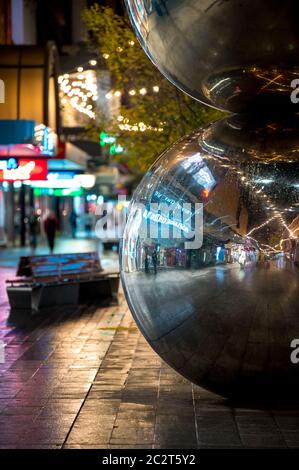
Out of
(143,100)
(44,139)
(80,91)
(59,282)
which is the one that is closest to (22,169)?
(44,139)

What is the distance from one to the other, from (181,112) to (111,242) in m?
17.9

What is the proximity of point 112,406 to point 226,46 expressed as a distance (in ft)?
10.6

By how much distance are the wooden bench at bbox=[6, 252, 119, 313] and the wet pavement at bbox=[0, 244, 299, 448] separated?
Answer: 3.53 m

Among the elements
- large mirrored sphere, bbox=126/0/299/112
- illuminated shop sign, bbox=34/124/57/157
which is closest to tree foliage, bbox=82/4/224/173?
illuminated shop sign, bbox=34/124/57/157

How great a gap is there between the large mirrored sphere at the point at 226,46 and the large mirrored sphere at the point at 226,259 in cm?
28

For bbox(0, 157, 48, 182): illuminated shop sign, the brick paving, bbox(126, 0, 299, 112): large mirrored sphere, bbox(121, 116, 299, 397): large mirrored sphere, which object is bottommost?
the brick paving

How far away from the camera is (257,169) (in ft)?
21.7

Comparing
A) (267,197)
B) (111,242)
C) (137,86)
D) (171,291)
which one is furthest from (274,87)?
(111,242)

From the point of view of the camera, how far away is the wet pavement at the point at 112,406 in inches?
246

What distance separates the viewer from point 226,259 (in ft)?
21.5

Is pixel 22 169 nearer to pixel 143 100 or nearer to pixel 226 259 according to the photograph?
pixel 143 100

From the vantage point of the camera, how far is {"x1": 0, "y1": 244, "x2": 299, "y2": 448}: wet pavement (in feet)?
20.5

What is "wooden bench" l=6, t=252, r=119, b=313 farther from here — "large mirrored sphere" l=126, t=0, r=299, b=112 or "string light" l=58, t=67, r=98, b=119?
"large mirrored sphere" l=126, t=0, r=299, b=112

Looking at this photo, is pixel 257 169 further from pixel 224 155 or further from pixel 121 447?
pixel 121 447
